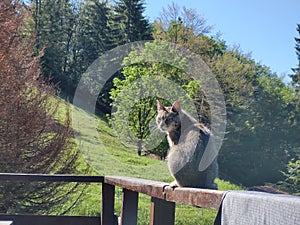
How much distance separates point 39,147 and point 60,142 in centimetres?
31

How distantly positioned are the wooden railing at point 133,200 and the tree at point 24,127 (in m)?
2.91

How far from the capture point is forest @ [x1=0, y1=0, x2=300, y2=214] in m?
5.98

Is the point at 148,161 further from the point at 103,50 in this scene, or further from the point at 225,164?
the point at 103,50

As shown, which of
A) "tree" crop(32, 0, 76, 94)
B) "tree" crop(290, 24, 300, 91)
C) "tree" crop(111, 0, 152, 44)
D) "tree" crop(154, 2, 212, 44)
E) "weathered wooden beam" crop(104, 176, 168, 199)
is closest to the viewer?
"weathered wooden beam" crop(104, 176, 168, 199)

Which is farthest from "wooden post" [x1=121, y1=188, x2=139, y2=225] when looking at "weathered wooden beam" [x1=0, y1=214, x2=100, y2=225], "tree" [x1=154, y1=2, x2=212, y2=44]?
"tree" [x1=154, y1=2, x2=212, y2=44]

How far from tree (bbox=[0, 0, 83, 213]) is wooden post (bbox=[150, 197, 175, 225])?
13.4 ft

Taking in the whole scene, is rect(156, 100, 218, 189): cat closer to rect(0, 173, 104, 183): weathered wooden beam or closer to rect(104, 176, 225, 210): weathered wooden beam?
rect(104, 176, 225, 210): weathered wooden beam

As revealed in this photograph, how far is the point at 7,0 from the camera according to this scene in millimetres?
5691

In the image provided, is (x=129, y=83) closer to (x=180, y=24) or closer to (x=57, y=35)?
(x=180, y=24)

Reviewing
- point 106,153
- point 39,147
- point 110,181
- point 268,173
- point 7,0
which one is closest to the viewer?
point 110,181

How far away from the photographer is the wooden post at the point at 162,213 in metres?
1.83

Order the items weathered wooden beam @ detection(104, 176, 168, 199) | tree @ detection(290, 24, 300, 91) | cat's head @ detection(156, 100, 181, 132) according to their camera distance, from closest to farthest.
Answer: weathered wooden beam @ detection(104, 176, 168, 199)
cat's head @ detection(156, 100, 181, 132)
tree @ detection(290, 24, 300, 91)

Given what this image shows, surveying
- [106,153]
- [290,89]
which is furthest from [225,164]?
[290,89]

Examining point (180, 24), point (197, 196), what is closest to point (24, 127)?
point (197, 196)
